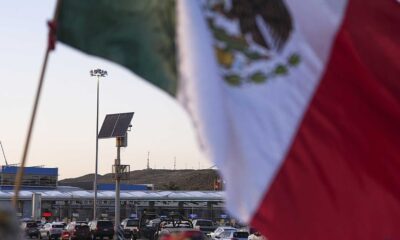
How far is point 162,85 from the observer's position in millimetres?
5023

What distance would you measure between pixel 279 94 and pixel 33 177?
10467cm

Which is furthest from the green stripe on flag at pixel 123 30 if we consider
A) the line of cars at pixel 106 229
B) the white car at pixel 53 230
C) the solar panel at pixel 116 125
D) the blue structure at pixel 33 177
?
the blue structure at pixel 33 177

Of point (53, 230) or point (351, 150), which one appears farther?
point (53, 230)

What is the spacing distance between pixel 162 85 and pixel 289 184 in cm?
113

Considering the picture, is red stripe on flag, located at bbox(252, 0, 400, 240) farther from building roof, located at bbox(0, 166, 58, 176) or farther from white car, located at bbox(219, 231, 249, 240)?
building roof, located at bbox(0, 166, 58, 176)

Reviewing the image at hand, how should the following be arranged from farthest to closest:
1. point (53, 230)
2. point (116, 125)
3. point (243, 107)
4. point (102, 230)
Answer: point (53, 230) < point (116, 125) < point (102, 230) < point (243, 107)

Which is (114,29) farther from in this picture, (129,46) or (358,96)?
(358,96)

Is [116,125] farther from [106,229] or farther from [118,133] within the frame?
[106,229]

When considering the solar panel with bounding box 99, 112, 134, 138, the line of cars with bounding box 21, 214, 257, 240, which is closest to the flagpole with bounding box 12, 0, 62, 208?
the line of cars with bounding box 21, 214, 257, 240

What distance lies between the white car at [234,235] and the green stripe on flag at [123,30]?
1330 inches

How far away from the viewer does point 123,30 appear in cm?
520

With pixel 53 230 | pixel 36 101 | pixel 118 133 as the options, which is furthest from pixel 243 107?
pixel 53 230

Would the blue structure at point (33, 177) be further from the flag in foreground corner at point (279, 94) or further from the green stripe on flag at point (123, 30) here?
Answer: the green stripe on flag at point (123, 30)

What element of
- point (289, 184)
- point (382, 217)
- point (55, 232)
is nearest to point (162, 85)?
point (289, 184)
